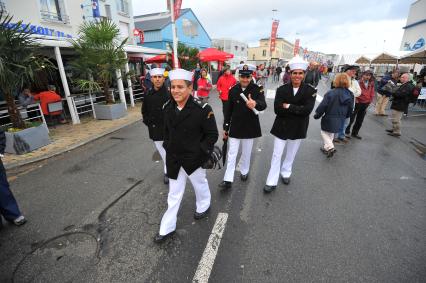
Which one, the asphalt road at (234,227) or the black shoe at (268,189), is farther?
the black shoe at (268,189)

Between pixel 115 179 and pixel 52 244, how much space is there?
1747 millimetres

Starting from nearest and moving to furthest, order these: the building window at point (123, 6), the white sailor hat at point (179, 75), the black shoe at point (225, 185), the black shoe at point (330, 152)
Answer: the white sailor hat at point (179, 75) < the black shoe at point (225, 185) < the black shoe at point (330, 152) < the building window at point (123, 6)

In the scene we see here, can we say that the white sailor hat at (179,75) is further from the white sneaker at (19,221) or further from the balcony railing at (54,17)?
the balcony railing at (54,17)

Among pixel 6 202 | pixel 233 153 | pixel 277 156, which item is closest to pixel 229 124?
pixel 233 153

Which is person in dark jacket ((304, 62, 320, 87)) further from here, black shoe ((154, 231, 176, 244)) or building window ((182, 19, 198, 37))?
building window ((182, 19, 198, 37))

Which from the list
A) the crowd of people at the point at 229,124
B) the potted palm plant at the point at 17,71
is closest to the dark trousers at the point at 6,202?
the crowd of people at the point at 229,124

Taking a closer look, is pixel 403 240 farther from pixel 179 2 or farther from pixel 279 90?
pixel 179 2

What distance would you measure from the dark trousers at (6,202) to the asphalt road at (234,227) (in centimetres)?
19

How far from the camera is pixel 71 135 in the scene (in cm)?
740

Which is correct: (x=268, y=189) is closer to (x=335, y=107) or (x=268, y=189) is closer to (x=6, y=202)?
(x=335, y=107)

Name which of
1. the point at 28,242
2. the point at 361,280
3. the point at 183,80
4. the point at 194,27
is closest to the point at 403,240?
the point at 361,280

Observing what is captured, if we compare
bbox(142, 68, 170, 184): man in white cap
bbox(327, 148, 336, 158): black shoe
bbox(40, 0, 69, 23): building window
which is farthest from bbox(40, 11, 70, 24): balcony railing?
bbox(327, 148, 336, 158): black shoe

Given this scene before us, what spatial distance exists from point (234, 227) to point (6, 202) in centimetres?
308

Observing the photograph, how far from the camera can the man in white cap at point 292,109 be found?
11.6ft
